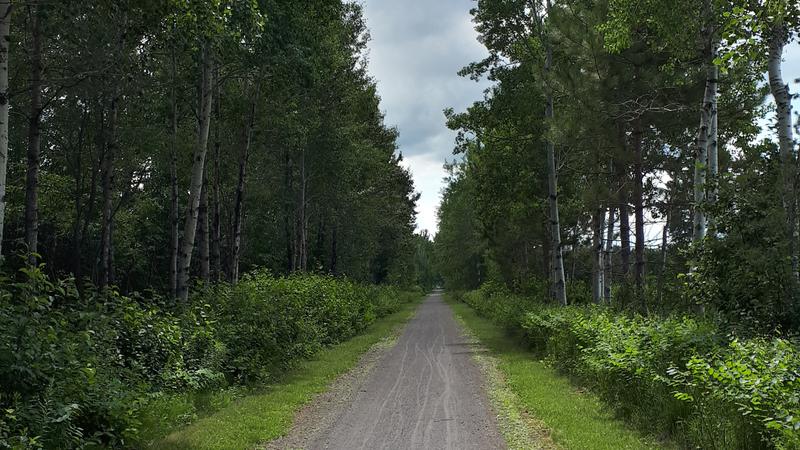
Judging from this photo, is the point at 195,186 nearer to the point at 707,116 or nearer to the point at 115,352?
the point at 115,352

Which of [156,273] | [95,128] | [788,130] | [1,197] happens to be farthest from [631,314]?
[156,273]

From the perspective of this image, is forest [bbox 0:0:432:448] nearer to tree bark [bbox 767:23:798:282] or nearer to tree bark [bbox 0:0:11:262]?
tree bark [bbox 0:0:11:262]

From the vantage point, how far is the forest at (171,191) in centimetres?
586

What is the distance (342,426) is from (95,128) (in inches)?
780

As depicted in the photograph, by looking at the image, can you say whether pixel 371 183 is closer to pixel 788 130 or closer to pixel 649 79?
pixel 649 79

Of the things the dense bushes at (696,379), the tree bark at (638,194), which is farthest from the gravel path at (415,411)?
the tree bark at (638,194)

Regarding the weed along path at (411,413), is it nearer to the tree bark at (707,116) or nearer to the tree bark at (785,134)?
the tree bark at (785,134)

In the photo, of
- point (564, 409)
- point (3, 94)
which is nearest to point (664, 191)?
point (564, 409)

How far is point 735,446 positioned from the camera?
518 centimetres

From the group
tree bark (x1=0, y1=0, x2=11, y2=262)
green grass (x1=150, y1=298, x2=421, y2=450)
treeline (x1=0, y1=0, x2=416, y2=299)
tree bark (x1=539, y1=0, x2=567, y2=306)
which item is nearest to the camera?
tree bark (x1=0, y1=0, x2=11, y2=262)

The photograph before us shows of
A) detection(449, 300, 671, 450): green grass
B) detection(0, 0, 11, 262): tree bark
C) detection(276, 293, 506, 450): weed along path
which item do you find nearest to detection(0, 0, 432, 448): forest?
detection(0, 0, 11, 262): tree bark

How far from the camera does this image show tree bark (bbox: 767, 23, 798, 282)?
7.41 m

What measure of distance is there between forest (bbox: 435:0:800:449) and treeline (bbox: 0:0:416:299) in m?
6.93

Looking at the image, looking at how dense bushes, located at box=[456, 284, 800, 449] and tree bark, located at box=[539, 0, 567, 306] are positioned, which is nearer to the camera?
dense bushes, located at box=[456, 284, 800, 449]
